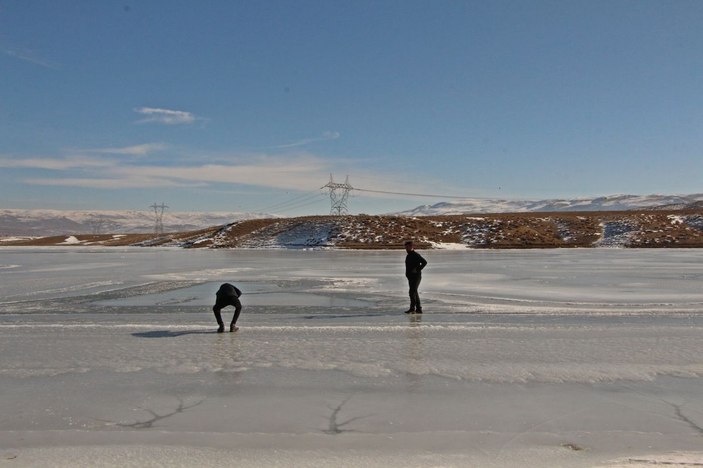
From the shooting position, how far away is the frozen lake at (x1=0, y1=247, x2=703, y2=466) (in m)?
4.84

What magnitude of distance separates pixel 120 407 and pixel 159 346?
10.7 ft

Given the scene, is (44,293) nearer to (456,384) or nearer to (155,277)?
(155,277)

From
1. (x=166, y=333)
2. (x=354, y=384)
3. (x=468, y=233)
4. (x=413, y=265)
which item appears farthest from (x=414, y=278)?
(x=468, y=233)

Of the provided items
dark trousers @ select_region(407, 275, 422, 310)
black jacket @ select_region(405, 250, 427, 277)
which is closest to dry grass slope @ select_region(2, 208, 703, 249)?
black jacket @ select_region(405, 250, 427, 277)

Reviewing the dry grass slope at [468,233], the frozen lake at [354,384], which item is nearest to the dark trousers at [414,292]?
the frozen lake at [354,384]

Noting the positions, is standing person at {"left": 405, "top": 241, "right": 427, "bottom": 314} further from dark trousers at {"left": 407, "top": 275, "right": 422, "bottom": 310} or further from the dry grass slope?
the dry grass slope

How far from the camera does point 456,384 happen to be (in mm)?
6859

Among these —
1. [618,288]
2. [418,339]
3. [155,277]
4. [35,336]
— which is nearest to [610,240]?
[618,288]

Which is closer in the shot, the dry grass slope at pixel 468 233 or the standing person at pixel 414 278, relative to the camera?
the standing person at pixel 414 278

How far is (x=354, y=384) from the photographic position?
22.5 ft

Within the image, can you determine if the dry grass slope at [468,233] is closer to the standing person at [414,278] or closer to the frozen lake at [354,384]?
the standing person at [414,278]

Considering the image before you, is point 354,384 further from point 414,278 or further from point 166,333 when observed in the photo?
point 414,278

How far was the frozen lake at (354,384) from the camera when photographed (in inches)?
190

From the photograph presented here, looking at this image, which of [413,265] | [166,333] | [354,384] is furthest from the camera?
[413,265]
